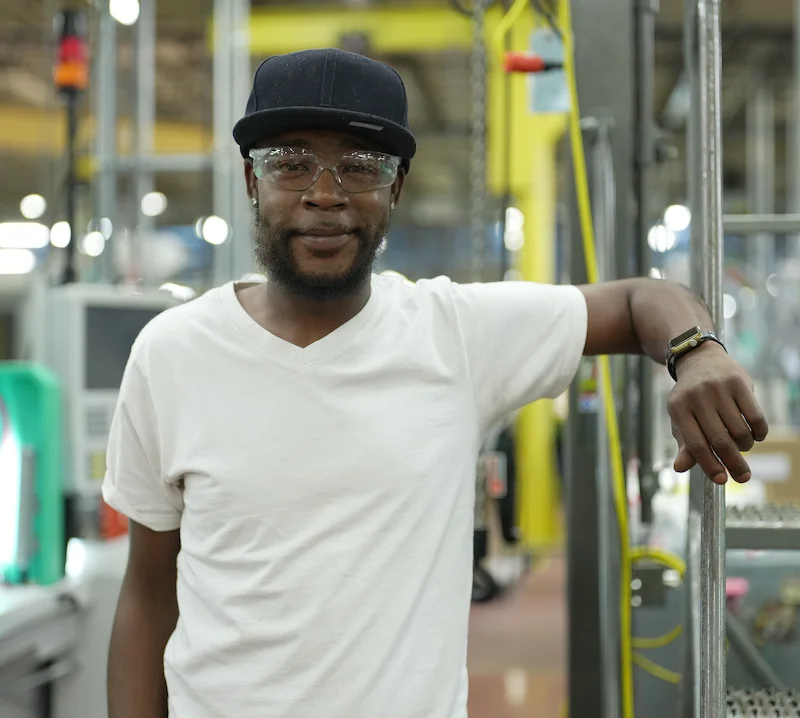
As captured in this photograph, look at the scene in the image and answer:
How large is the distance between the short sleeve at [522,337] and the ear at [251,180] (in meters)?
0.33

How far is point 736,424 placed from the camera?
1.10 m

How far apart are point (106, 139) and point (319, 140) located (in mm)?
3134

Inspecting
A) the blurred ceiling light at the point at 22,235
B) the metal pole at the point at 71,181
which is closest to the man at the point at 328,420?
the metal pole at the point at 71,181

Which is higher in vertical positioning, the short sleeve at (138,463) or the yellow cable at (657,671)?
the short sleeve at (138,463)

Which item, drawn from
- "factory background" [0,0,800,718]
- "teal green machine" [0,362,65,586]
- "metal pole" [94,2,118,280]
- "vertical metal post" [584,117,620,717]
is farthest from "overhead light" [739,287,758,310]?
"teal green machine" [0,362,65,586]

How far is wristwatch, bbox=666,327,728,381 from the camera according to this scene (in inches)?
47.6

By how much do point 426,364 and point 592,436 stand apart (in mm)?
1249

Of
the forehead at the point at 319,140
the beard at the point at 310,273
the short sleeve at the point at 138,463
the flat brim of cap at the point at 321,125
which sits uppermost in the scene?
the flat brim of cap at the point at 321,125

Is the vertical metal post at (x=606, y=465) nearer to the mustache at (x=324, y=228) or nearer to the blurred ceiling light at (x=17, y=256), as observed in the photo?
the mustache at (x=324, y=228)

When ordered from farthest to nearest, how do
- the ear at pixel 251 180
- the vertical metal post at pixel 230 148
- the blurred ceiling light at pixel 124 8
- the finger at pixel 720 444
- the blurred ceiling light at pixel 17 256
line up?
the blurred ceiling light at pixel 17 256
the vertical metal post at pixel 230 148
the blurred ceiling light at pixel 124 8
the ear at pixel 251 180
the finger at pixel 720 444

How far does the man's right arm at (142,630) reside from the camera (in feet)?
4.91

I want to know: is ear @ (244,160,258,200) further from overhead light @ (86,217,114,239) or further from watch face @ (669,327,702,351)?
overhead light @ (86,217,114,239)

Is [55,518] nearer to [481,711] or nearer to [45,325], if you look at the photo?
[45,325]

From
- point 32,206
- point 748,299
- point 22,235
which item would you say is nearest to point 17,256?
point 22,235
